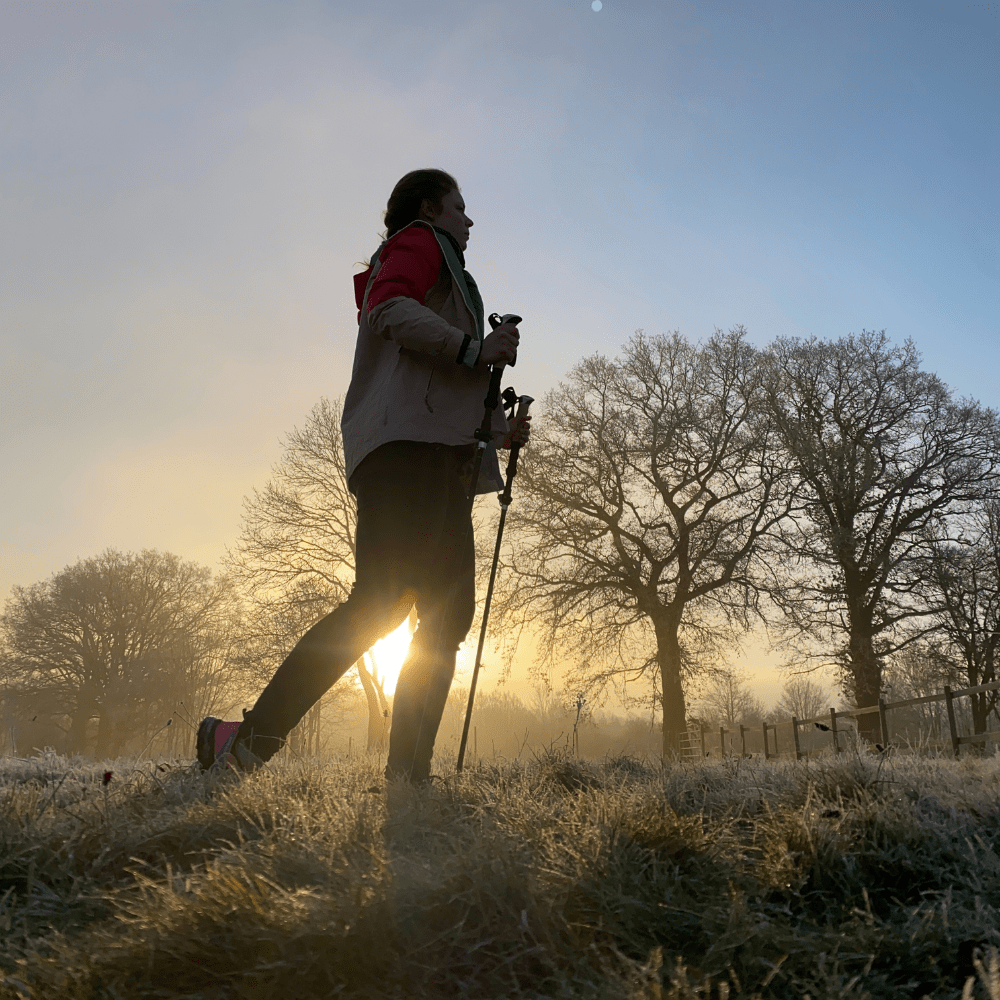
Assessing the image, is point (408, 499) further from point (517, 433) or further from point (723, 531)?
point (723, 531)

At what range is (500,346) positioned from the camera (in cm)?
305

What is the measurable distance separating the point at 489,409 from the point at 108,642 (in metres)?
32.4

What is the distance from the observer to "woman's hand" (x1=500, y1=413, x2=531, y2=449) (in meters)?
3.50

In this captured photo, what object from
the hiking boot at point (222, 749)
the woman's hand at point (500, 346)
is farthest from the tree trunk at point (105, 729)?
the woman's hand at point (500, 346)

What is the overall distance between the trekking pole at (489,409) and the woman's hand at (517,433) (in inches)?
13.3

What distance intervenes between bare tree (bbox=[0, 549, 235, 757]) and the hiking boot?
2782 cm

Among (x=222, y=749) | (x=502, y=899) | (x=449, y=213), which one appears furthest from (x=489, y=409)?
(x=502, y=899)

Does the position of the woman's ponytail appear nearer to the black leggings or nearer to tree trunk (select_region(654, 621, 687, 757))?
the black leggings

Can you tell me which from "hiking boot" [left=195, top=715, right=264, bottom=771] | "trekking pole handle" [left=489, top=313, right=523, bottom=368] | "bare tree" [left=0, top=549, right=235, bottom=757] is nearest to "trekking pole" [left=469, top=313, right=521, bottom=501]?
"trekking pole handle" [left=489, top=313, right=523, bottom=368]

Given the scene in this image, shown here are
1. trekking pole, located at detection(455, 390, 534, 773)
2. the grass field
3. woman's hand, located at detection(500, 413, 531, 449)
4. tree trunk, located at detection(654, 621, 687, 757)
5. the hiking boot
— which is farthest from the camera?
tree trunk, located at detection(654, 621, 687, 757)

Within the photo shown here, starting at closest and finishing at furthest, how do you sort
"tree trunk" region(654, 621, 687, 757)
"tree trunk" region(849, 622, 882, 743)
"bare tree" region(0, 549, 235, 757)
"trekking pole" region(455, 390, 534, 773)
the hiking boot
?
1. the hiking boot
2. "trekking pole" region(455, 390, 534, 773)
3. "tree trunk" region(849, 622, 882, 743)
4. "tree trunk" region(654, 621, 687, 757)
5. "bare tree" region(0, 549, 235, 757)

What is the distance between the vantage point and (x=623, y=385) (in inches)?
806

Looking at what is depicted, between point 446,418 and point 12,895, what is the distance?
2.07 metres

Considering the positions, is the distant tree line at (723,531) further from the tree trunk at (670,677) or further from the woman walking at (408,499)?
the woman walking at (408,499)
